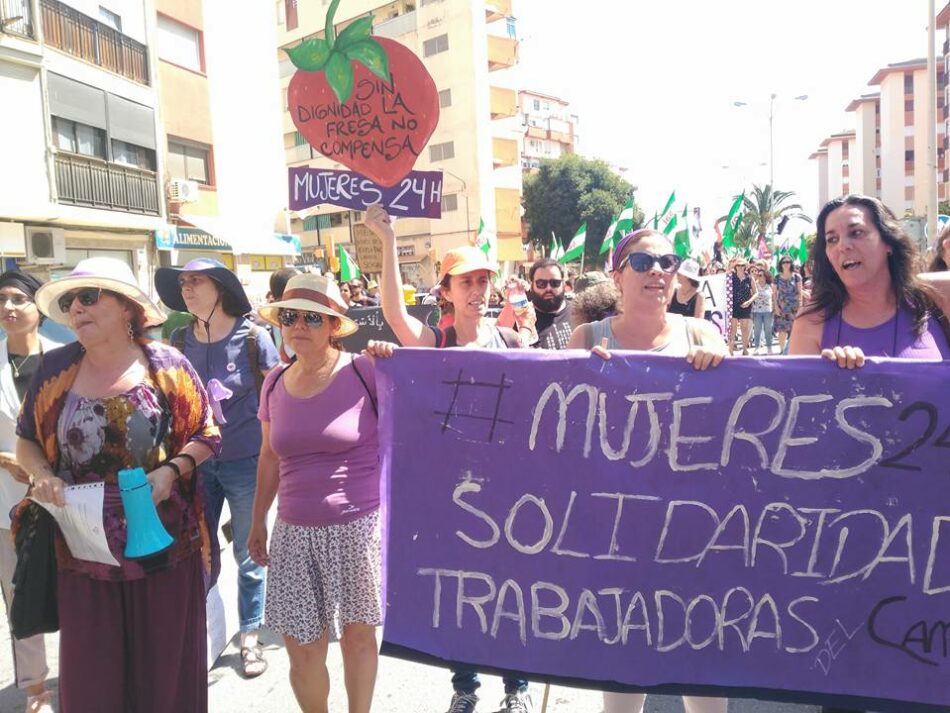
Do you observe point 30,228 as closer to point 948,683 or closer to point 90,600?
point 90,600

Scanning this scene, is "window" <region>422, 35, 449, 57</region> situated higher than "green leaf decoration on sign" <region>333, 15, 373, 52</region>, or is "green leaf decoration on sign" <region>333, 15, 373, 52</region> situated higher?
"window" <region>422, 35, 449, 57</region>

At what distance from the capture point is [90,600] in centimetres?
259

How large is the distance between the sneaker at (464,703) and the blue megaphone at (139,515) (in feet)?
4.32

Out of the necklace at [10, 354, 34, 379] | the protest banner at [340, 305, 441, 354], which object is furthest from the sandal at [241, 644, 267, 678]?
the protest banner at [340, 305, 441, 354]

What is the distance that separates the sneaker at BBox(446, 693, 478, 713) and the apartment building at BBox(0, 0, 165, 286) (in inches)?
596

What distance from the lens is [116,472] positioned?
8.39 feet

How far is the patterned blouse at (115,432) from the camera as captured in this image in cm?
255

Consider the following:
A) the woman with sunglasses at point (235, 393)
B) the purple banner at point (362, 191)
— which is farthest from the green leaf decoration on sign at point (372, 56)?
the woman with sunglasses at point (235, 393)

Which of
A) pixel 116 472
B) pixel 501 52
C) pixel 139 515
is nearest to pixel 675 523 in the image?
pixel 139 515

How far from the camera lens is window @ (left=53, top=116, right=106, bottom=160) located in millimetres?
16969

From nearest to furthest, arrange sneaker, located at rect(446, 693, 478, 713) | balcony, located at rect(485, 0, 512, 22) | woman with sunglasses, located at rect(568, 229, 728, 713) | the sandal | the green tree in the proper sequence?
woman with sunglasses, located at rect(568, 229, 728, 713) < sneaker, located at rect(446, 693, 478, 713) < the sandal < balcony, located at rect(485, 0, 512, 22) < the green tree

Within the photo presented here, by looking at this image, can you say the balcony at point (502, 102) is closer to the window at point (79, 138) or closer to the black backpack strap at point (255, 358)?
the window at point (79, 138)

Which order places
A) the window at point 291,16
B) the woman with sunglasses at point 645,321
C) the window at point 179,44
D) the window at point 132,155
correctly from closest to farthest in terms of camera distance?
the woman with sunglasses at point 645,321
the window at point 132,155
the window at point 179,44
the window at point 291,16

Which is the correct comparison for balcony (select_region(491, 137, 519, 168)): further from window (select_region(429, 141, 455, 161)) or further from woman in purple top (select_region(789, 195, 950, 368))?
woman in purple top (select_region(789, 195, 950, 368))
